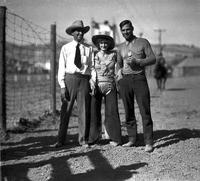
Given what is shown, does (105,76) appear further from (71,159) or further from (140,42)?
(71,159)

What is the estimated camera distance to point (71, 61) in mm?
5949

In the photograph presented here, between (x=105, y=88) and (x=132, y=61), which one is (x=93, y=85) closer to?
(x=105, y=88)

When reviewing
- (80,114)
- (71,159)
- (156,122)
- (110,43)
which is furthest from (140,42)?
(156,122)

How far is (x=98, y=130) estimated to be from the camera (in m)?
6.20

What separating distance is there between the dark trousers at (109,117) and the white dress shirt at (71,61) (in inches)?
16.2

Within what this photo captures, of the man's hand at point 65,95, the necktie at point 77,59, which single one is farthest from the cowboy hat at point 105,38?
the man's hand at point 65,95

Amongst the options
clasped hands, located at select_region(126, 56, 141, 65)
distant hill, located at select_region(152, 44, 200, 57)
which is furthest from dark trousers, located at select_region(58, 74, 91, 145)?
distant hill, located at select_region(152, 44, 200, 57)

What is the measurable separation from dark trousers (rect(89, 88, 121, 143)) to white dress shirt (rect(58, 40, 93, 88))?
412mm

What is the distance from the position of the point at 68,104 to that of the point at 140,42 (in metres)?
1.51

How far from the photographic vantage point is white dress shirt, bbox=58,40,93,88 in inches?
235

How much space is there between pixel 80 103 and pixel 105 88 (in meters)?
0.46

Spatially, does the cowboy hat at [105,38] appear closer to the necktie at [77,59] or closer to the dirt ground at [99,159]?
the necktie at [77,59]

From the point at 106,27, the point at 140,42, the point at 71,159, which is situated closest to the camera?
the point at 71,159

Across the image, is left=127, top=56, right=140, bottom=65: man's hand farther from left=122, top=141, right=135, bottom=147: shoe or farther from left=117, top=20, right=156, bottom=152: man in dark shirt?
left=122, top=141, right=135, bottom=147: shoe
